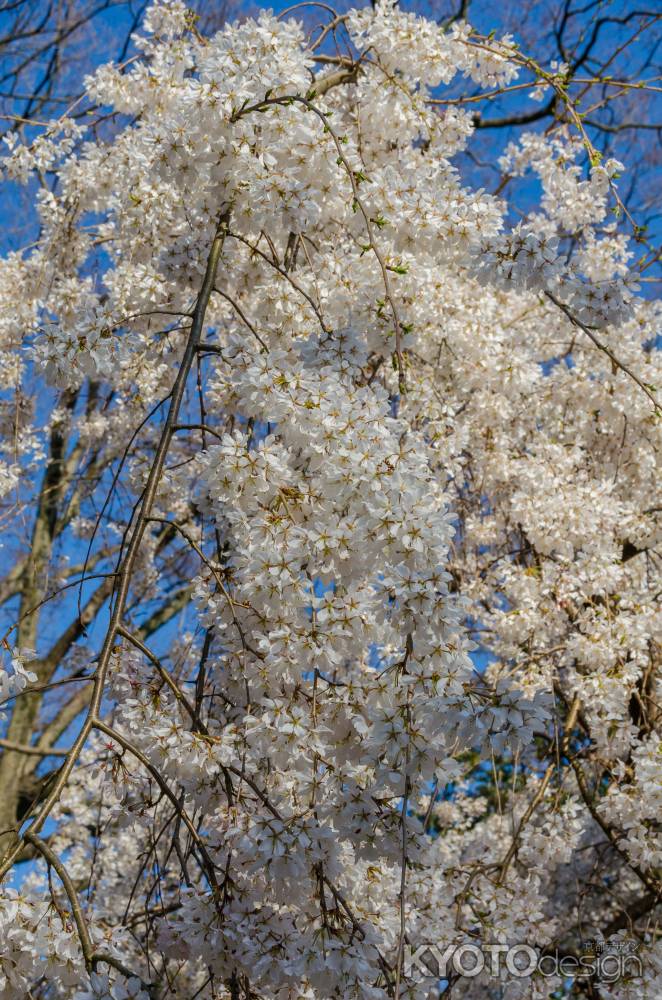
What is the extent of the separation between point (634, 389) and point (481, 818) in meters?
4.79

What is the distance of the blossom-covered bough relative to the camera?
1.72 meters

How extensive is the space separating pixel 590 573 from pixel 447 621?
2.32 metres

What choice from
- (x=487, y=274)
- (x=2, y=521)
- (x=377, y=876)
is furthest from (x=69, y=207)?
(x=377, y=876)

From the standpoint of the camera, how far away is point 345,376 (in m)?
2.07

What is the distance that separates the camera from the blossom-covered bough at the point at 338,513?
1721 mm

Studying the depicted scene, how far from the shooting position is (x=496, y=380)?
420 cm

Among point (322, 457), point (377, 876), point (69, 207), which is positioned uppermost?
point (69, 207)

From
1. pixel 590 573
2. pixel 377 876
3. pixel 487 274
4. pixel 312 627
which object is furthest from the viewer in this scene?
pixel 590 573

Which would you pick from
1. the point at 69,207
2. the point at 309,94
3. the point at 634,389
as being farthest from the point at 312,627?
the point at 69,207

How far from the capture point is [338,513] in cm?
183

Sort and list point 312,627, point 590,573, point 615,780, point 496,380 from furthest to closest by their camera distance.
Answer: point 496,380 < point 590,573 < point 615,780 < point 312,627

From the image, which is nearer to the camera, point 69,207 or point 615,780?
point 615,780

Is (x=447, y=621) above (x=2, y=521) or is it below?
below

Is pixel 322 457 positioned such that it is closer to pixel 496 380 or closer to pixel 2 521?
pixel 496 380
